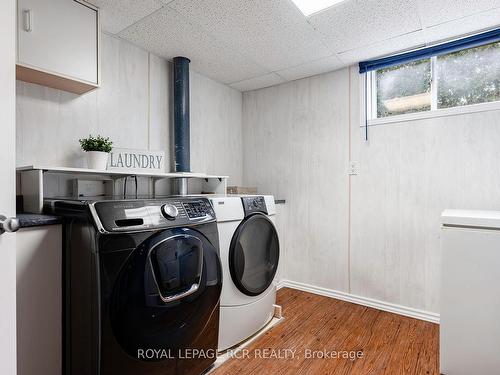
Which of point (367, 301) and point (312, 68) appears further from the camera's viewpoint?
point (312, 68)

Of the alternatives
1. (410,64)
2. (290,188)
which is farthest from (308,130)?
(410,64)

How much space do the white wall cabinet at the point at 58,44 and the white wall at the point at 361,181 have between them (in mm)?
1726

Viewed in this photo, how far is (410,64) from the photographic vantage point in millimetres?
2266

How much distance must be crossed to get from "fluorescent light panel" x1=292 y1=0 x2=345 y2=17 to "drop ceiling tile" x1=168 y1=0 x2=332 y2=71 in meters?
0.03

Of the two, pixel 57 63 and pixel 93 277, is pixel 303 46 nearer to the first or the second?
pixel 57 63

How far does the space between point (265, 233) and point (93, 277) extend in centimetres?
111

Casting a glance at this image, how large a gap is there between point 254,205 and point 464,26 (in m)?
1.79

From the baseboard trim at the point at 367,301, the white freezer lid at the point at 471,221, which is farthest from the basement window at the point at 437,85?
the baseboard trim at the point at 367,301

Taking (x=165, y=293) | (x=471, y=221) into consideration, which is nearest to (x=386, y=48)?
(x=471, y=221)

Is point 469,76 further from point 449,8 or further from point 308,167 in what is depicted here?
point 308,167

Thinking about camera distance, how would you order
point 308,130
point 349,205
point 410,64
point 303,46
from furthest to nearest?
1. point 308,130
2. point 349,205
3. point 410,64
4. point 303,46

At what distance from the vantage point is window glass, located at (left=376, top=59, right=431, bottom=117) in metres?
2.19

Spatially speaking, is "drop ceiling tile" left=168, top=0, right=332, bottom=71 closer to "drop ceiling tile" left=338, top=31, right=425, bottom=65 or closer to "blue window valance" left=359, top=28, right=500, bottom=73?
"drop ceiling tile" left=338, top=31, right=425, bottom=65

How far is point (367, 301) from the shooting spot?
2.34 meters
